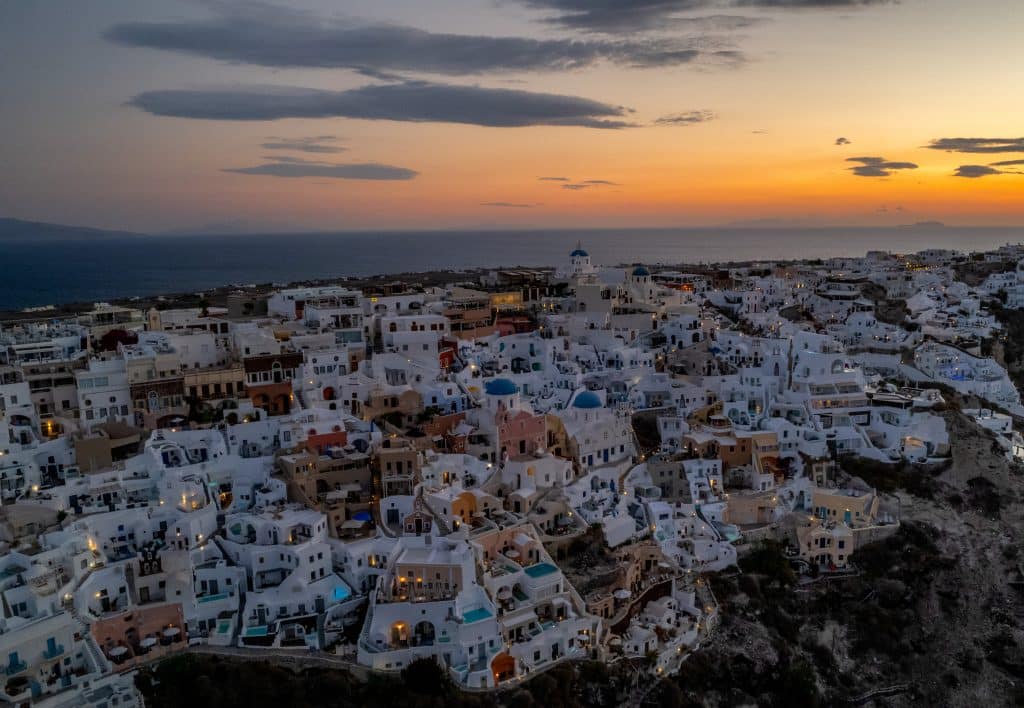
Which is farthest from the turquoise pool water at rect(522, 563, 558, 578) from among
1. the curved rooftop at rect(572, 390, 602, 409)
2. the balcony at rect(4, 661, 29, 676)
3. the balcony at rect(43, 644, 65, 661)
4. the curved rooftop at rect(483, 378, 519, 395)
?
the balcony at rect(4, 661, 29, 676)

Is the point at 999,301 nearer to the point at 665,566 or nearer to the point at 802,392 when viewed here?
the point at 802,392

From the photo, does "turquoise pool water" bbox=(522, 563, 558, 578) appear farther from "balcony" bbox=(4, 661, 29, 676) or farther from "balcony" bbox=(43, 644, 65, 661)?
"balcony" bbox=(4, 661, 29, 676)

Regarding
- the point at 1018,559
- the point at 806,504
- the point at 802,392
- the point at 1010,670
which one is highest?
the point at 802,392

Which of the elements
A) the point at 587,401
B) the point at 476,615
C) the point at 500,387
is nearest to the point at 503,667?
the point at 476,615

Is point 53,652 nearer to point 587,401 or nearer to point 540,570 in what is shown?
point 540,570

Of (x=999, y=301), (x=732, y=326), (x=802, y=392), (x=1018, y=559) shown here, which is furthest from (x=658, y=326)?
(x=999, y=301)
